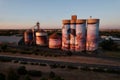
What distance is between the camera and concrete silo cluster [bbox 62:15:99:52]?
5931 cm

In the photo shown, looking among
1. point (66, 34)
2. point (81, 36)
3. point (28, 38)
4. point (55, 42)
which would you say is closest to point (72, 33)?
Answer: point (66, 34)

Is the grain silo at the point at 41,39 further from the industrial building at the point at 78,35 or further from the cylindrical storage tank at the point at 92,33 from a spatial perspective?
the cylindrical storage tank at the point at 92,33

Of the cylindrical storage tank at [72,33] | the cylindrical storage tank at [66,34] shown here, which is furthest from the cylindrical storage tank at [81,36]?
the cylindrical storage tank at [66,34]

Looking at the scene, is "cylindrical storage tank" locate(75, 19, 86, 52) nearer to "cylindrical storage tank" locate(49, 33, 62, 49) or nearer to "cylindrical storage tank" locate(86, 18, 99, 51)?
"cylindrical storage tank" locate(86, 18, 99, 51)

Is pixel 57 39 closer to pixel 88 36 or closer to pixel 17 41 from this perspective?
pixel 88 36

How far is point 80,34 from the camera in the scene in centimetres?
6091

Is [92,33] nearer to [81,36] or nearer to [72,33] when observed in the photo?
[81,36]

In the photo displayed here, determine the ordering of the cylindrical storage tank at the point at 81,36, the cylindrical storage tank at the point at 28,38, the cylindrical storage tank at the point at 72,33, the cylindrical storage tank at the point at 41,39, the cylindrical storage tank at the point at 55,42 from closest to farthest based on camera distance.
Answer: the cylindrical storage tank at the point at 81,36
the cylindrical storage tank at the point at 72,33
the cylindrical storage tank at the point at 55,42
the cylindrical storage tank at the point at 41,39
the cylindrical storage tank at the point at 28,38

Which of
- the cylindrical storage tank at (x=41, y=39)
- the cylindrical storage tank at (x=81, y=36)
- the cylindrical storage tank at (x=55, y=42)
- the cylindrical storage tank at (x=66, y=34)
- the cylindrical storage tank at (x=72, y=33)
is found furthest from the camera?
the cylindrical storage tank at (x=41, y=39)

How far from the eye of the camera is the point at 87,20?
6041cm

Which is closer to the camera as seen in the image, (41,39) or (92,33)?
(92,33)

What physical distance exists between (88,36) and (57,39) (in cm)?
1267

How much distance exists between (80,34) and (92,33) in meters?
4.14

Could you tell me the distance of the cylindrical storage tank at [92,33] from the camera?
2321 inches
